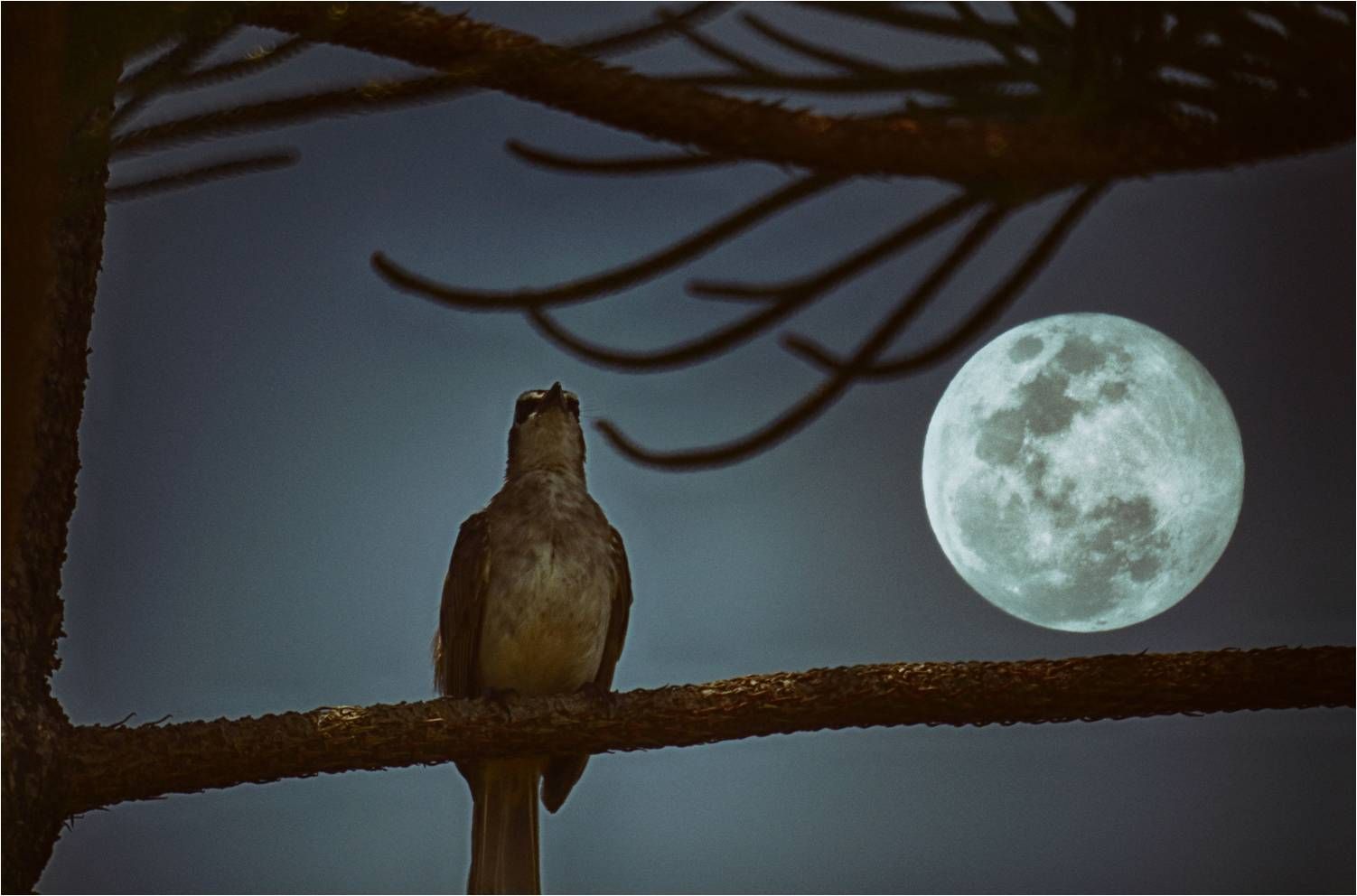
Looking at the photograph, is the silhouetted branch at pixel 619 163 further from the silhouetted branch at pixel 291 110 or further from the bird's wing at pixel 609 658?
the bird's wing at pixel 609 658

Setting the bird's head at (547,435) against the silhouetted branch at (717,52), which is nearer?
the silhouetted branch at (717,52)

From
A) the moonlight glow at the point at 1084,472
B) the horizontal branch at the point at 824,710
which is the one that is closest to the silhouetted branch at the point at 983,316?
the horizontal branch at the point at 824,710

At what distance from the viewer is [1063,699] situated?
163 cm

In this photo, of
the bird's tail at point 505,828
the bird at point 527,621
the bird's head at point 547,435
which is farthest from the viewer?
the bird's head at point 547,435

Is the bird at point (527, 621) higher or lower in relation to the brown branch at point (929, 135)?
higher

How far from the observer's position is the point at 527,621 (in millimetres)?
3043

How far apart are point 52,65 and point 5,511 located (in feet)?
0.77

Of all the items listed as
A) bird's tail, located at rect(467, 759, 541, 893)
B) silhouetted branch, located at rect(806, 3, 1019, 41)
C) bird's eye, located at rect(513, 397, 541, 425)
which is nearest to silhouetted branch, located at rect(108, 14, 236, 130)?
silhouetted branch, located at rect(806, 3, 1019, 41)

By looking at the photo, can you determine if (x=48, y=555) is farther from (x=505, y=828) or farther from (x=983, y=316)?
(x=505, y=828)

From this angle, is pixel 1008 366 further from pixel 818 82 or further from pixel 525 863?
pixel 818 82

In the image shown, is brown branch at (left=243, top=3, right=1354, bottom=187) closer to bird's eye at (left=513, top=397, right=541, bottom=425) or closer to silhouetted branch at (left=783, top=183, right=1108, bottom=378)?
silhouetted branch at (left=783, top=183, right=1108, bottom=378)

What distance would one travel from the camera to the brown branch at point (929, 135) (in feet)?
2.53

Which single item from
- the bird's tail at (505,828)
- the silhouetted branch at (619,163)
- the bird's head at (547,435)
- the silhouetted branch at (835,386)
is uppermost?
the bird's head at (547,435)

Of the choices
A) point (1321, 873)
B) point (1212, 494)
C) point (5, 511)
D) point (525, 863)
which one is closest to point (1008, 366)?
point (1212, 494)
